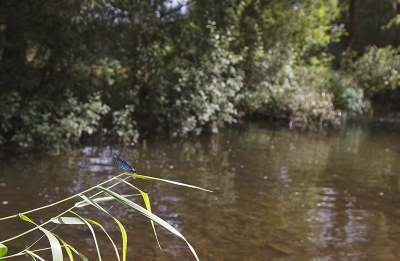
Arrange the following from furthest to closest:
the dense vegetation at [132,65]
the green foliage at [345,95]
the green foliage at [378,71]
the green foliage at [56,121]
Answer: the green foliage at [378,71] < the green foliage at [345,95] < the dense vegetation at [132,65] < the green foliage at [56,121]

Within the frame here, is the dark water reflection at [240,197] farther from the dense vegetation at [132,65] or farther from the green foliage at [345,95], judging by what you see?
the green foliage at [345,95]

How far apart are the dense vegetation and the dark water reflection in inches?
28.7

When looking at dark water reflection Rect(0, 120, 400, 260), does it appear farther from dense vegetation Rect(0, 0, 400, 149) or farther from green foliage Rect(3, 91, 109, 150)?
dense vegetation Rect(0, 0, 400, 149)

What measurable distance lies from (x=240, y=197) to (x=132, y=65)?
508cm

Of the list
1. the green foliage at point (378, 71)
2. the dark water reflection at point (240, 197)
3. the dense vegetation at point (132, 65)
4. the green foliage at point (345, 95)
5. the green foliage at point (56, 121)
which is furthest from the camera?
the green foliage at point (378, 71)

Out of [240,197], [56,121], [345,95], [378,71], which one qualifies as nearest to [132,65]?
[56,121]

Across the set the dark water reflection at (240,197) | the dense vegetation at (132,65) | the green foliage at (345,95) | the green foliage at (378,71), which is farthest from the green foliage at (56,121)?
the green foliage at (378,71)

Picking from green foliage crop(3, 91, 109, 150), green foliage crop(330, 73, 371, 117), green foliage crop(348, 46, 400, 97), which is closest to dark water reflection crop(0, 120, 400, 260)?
green foliage crop(3, 91, 109, 150)

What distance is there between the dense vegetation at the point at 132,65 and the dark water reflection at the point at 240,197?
73cm

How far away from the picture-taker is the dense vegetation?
8.52 metres

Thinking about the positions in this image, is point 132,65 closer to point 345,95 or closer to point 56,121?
point 56,121

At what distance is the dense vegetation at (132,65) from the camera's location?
28.0 ft

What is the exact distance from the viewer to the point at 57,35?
875 cm

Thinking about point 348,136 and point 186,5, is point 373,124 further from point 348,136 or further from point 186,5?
point 186,5
